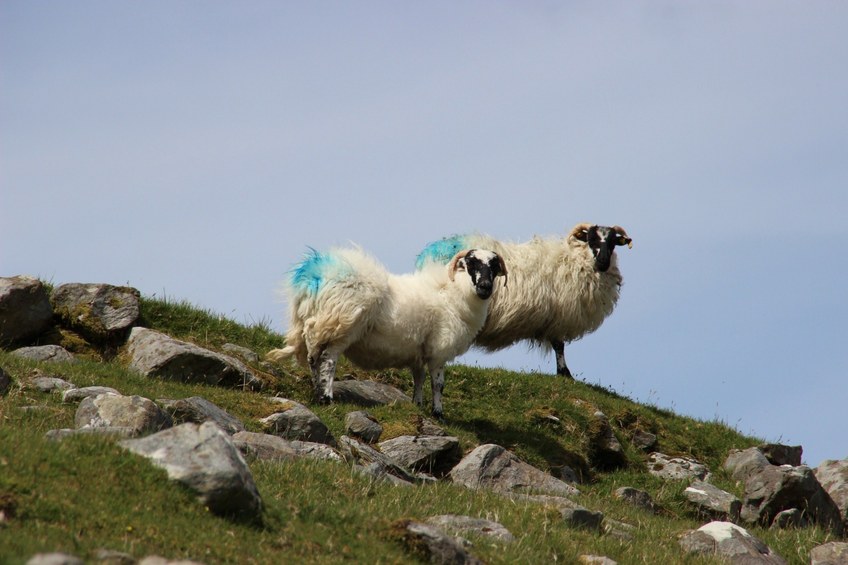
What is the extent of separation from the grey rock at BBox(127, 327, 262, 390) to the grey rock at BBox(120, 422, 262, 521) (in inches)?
261

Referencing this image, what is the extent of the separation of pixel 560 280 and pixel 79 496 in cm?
1405

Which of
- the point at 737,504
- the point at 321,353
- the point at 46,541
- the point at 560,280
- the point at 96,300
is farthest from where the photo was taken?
the point at 560,280

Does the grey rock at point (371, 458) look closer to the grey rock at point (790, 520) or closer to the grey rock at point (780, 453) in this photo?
the grey rock at point (790, 520)

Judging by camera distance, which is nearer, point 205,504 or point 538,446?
point 205,504

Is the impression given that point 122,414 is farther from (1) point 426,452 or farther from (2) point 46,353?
(2) point 46,353

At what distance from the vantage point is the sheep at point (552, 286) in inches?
793

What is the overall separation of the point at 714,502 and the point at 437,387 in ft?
14.5

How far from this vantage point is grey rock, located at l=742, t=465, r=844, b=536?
13.7 m

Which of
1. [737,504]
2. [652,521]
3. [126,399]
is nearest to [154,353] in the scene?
[126,399]

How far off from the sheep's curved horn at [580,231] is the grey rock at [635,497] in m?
7.75

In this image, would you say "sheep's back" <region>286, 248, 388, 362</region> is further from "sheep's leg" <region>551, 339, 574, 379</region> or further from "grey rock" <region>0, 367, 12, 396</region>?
"sheep's leg" <region>551, 339, 574, 379</region>

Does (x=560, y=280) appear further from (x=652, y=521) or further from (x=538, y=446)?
(x=652, y=521)

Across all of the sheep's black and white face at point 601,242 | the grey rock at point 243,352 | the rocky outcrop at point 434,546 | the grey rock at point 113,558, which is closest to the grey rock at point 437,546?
the rocky outcrop at point 434,546

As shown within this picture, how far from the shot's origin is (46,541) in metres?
6.95
